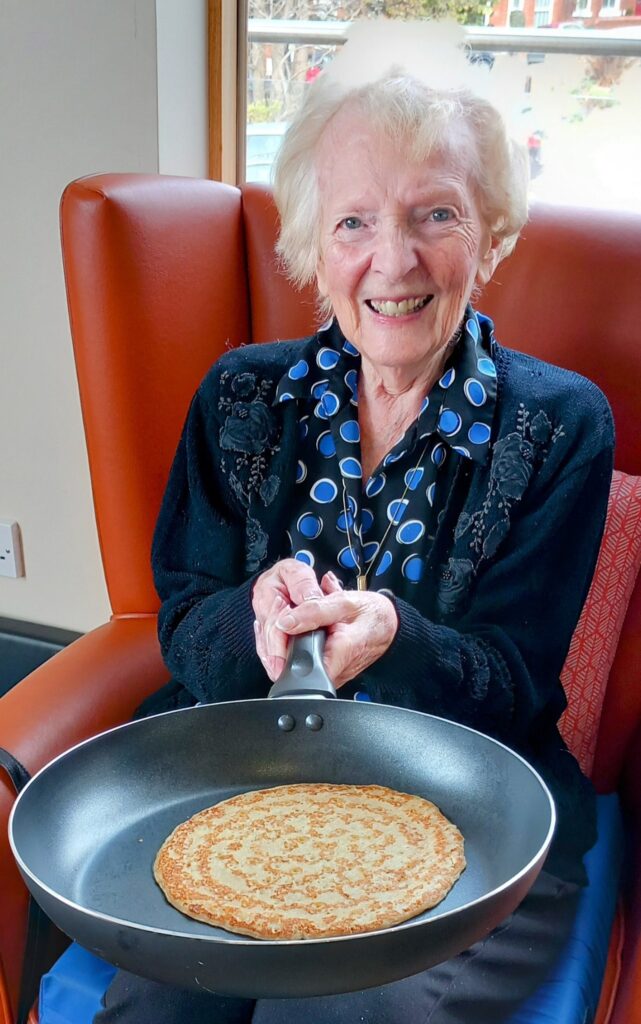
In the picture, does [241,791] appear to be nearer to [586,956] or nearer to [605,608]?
[586,956]

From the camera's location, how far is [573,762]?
115cm

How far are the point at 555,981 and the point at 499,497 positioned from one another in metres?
0.47

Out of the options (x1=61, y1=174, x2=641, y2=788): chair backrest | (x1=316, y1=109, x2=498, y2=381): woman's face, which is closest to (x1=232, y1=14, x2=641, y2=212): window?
(x1=61, y1=174, x2=641, y2=788): chair backrest

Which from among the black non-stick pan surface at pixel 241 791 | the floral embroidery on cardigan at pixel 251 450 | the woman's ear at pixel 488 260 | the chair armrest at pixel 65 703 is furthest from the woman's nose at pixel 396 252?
the chair armrest at pixel 65 703

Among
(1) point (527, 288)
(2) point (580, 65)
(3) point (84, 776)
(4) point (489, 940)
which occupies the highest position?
(2) point (580, 65)

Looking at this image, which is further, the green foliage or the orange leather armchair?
the green foliage

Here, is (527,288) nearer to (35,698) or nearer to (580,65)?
(580,65)

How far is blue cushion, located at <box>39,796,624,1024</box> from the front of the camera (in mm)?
948

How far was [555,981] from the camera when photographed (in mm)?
972

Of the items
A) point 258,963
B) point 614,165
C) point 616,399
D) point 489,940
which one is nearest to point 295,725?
point 489,940

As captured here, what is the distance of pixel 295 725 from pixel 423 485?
0.96 feet

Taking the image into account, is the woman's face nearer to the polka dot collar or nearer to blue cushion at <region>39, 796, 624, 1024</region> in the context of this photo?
the polka dot collar

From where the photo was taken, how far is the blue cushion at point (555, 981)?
95cm

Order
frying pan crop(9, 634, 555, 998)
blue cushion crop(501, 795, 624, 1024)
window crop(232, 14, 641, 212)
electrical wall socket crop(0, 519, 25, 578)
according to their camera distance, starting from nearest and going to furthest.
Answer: frying pan crop(9, 634, 555, 998)
blue cushion crop(501, 795, 624, 1024)
window crop(232, 14, 641, 212)
electrical wall socket crop(0, 519, 25, 578)
